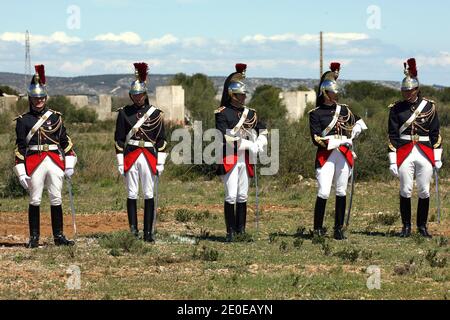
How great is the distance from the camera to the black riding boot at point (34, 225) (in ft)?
43.0

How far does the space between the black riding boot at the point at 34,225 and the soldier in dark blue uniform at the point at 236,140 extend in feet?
7.87

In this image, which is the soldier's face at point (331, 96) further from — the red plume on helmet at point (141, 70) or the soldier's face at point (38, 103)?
the soldier's face at point (38, 103)

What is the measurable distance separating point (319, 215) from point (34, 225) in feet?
12.3

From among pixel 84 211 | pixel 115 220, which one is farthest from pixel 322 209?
pixel 84 211

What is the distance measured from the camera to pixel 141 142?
13461 millimetres

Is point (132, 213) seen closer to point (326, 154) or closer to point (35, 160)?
point (35, 160)

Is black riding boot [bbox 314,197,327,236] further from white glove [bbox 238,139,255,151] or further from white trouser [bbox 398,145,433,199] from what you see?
white glove [bbox 238,139,255,151]

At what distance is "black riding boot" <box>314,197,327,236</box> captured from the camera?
14094 millimetres

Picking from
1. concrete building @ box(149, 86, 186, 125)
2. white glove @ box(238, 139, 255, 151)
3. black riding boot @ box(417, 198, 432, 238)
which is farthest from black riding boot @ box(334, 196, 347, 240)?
concrete building @ box(149, 86, 186, 125)

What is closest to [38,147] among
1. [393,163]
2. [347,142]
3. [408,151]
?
[347,142]

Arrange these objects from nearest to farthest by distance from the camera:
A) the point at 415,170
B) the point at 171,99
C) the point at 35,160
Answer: the point at 35,160 < the point at 415,170 < the point at 171,99
